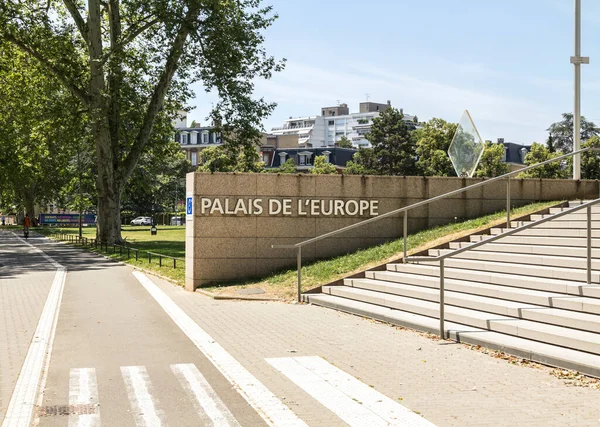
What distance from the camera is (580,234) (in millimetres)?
12328

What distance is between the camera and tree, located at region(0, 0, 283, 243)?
32.6m

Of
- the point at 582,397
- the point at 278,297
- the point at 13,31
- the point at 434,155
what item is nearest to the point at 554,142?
the point at 434,155

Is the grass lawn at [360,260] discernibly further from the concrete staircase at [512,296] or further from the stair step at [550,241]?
the stair step at [550,241]

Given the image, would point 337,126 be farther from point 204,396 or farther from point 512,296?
point 204,396

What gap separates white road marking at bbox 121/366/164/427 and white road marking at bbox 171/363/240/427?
362 millimetres

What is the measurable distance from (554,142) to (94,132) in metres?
67.2

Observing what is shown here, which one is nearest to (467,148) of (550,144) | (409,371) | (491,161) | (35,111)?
(409,371)

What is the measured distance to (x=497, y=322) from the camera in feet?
31.2

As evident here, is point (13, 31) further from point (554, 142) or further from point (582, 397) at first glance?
point (554, 142)

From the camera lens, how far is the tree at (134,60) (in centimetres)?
3256

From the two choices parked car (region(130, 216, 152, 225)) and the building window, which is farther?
the building window

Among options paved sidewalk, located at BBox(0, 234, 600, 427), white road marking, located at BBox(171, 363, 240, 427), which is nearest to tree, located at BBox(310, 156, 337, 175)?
paved sidewalk, located at BBox(0, 234, 600, 427)

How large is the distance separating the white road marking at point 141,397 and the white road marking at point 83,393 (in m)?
0.32

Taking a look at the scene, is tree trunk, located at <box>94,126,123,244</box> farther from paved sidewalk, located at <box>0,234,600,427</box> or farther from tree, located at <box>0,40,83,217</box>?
paved sidewalk, located at <box>0,234,600,427</box>
